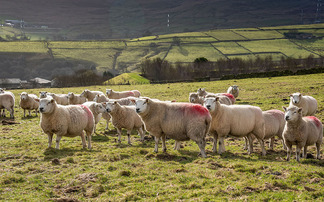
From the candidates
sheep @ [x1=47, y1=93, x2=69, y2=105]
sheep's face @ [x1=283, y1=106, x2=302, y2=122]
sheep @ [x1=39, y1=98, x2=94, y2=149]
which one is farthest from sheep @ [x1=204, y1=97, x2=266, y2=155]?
sheep @ [x1=47, y1=93, x2=69, y2=105]

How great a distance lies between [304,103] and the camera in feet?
61.0

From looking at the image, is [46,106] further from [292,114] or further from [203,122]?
[292,114]

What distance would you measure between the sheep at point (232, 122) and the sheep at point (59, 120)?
5.52 metres

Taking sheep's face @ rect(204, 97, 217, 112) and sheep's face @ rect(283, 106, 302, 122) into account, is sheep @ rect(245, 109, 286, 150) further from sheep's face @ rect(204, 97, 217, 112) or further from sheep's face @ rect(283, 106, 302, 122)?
sheep's face @ rect(204, 97, 217, 112)

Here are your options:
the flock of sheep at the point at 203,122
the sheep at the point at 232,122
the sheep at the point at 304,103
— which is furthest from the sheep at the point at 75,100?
the sheep at the point at 304,103

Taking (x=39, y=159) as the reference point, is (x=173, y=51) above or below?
above

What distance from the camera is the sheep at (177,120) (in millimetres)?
11734

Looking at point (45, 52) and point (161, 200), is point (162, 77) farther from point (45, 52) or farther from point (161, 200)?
point (45, 52)

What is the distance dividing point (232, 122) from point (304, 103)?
8349mm

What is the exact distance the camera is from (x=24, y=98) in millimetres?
21906

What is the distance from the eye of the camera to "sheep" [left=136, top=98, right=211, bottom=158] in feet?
38.5

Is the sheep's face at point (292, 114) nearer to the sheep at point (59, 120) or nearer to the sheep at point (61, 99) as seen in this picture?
the sheep at point (59, 120)

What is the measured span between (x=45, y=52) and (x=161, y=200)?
141529 millimetres

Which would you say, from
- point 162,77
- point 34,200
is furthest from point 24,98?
point 162,77
